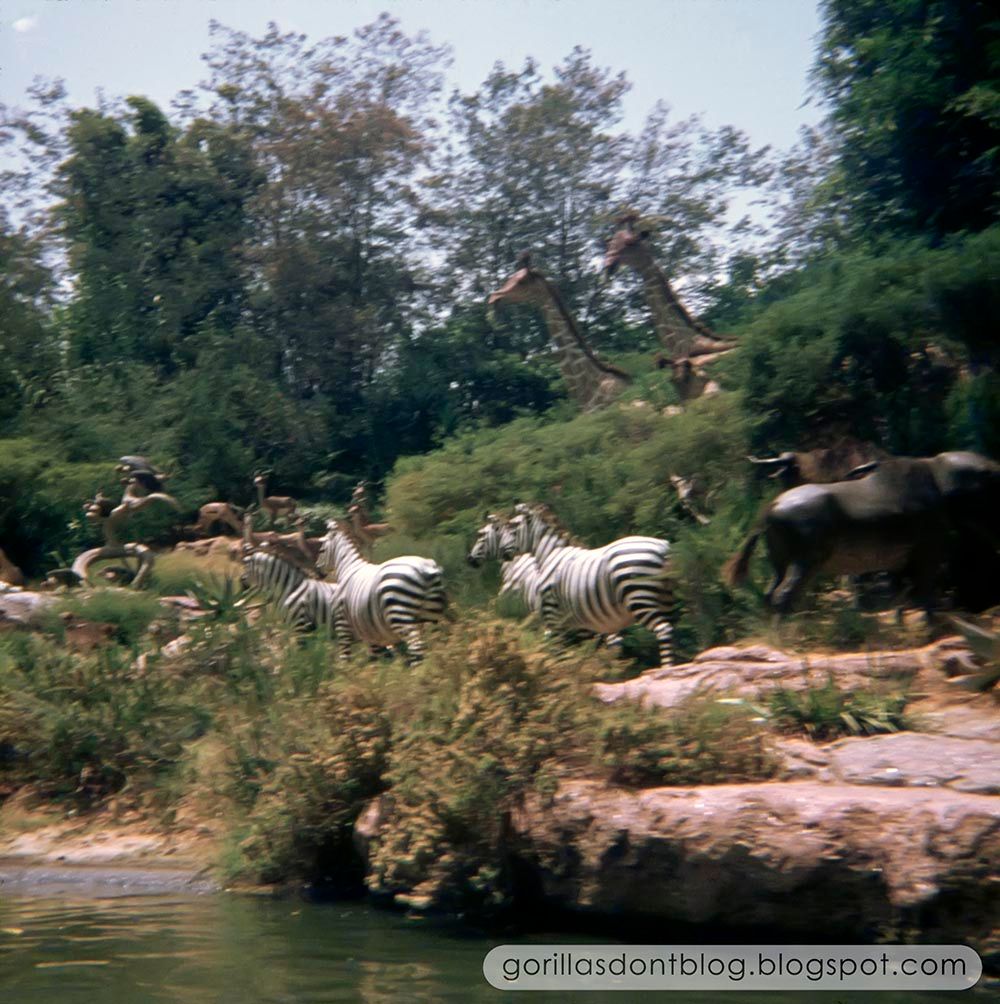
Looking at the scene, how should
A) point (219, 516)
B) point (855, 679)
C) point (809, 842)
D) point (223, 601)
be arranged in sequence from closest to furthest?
point (809, 842)
point (855, 679)
point (223, 601)
point (219, 516)

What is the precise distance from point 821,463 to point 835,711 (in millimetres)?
4856

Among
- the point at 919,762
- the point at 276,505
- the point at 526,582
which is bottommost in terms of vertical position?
the point at 919,762

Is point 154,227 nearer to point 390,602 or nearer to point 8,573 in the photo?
point 8,573

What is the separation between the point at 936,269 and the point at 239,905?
8387mm

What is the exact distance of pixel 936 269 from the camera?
11898mm

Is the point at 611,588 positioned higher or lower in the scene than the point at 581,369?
lower

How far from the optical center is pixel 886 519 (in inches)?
384

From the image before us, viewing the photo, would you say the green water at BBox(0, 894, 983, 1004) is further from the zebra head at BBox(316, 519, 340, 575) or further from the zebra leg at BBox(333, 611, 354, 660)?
the zebra head at BBox(316, 519, 340, 575)

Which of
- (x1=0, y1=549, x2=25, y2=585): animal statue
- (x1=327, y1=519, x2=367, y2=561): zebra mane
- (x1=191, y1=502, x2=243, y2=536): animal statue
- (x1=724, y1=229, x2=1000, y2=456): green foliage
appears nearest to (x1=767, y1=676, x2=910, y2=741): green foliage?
(x1=724, y1=229, x2=1000, y2=456): green foliage

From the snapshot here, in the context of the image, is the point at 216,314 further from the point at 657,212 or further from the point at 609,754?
the point at 609,754

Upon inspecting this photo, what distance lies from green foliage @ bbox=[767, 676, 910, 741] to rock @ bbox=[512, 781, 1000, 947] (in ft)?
3.10

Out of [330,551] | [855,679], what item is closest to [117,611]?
[330,551]

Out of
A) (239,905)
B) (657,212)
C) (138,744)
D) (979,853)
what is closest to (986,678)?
(979,853)

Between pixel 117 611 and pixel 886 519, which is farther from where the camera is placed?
pixel 117 611
